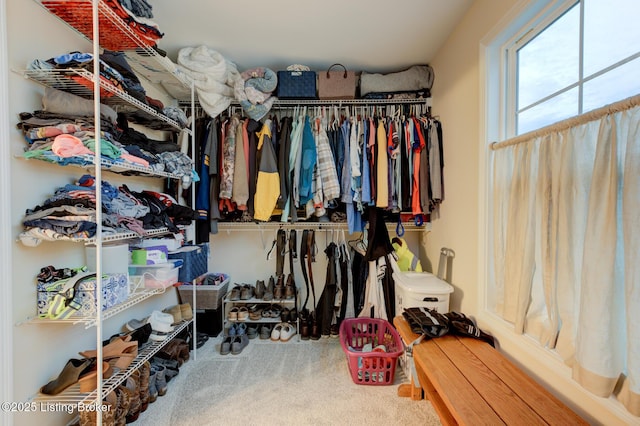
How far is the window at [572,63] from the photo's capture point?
958 mm

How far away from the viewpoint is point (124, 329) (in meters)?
1.86

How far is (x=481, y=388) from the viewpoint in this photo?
3.69 ft

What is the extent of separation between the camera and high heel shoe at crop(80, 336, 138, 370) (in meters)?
1.46

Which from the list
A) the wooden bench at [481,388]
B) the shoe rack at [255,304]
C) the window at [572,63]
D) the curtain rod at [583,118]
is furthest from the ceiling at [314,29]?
the shoe rack at [255,304]

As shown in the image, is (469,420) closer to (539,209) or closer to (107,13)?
(539,209)

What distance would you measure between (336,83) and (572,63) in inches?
64.6

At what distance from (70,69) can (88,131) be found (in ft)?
0.89

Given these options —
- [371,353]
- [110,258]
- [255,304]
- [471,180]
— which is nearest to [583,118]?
[471,180]

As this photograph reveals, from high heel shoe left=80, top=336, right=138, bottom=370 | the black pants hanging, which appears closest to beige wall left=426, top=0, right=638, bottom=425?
the black pants hanging

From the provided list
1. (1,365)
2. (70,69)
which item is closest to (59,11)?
(70,69)

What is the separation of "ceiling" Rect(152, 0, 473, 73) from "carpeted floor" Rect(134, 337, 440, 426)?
2574 mm

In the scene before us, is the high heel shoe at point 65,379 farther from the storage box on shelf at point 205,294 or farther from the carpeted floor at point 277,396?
the storage box on shelf at point 205,294

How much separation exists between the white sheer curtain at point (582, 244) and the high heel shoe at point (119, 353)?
2.12 metres

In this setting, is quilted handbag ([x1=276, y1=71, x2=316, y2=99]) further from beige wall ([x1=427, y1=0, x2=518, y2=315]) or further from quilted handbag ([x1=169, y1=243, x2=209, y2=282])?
quilted handbag ([x1=169, y1=243, x2=209, y2=282])
